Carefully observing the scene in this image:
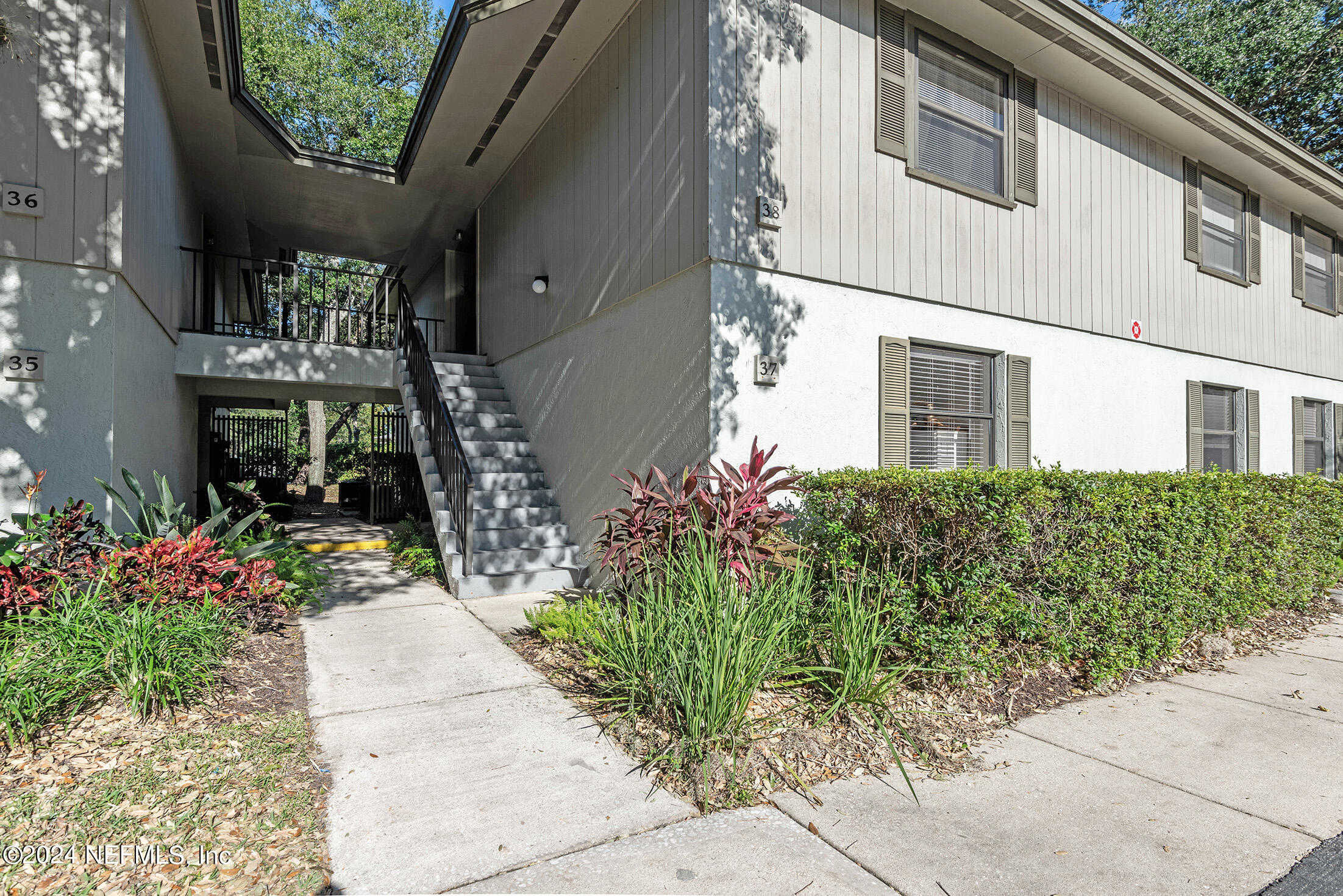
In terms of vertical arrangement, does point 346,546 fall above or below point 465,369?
below

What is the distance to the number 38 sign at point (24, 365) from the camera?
4.56m

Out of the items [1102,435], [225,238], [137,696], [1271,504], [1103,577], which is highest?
[225,238]

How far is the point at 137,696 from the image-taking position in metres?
3.06

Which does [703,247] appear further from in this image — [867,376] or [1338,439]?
[1338,439]

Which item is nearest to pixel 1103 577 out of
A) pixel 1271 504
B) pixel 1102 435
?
pixel 1271 504

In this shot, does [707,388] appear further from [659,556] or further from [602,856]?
[602,856]

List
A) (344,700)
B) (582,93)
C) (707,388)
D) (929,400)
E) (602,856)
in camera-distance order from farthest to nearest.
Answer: (582,93) → (929,400) → (707,388) → (344,700) → (602,856)

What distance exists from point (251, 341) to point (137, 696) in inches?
220

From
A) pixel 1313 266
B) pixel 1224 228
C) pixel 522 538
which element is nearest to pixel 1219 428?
pixel 1224 228

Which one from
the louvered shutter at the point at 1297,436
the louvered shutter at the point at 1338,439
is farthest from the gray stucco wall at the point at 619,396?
the louvered shutter at the point at 1338,439

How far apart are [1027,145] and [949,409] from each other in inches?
101

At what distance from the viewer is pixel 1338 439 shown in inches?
397

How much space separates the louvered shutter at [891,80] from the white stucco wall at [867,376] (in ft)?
4.06

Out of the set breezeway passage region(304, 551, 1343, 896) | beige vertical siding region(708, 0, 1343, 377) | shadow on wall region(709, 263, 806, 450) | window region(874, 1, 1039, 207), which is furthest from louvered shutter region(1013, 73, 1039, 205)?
breezeway passage region(304, 551, 1343, 896)
